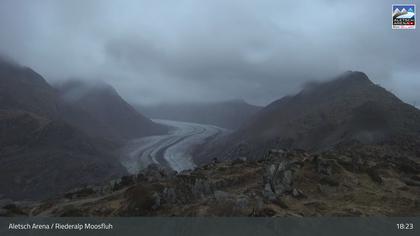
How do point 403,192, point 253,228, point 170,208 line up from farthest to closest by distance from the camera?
1. point 403,192
2. point 170,208
3. point 253,228

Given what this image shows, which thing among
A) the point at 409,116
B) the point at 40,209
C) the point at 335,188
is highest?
the point at 409,116

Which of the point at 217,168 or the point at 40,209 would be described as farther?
the point at 217,168

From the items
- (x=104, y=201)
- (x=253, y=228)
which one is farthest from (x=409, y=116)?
(x=253, y=228)

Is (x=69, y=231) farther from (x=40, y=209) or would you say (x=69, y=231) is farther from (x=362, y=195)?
(x=40, y=209)

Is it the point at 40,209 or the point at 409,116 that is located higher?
the point at 409,116

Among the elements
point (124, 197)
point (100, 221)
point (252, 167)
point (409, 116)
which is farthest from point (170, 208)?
point (409, 116)

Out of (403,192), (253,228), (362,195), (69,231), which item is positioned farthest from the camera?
(403,192)
